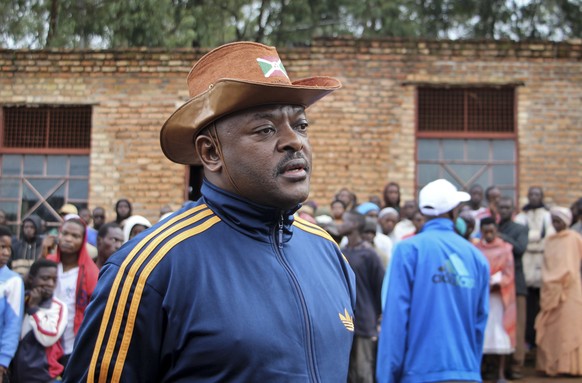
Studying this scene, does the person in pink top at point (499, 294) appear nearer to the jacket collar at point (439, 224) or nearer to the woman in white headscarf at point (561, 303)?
the woman in white headscarf at point (561, 303)

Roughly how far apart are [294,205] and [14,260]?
695 centimetres

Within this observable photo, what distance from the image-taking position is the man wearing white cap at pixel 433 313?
494 centimetres

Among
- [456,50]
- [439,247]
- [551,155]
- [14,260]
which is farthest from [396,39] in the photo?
[439,247]

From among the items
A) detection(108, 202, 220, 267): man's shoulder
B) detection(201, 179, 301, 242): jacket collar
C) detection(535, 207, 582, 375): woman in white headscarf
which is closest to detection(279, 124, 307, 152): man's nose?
detection(201, 179, 301, 242): jacket collar

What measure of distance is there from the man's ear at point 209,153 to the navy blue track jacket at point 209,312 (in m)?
0.08

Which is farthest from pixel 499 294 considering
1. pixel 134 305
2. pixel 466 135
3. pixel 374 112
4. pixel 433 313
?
pixel 134 305

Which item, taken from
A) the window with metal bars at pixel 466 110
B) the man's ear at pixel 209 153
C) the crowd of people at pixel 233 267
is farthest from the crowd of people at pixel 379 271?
the man's ear at pixel 209 153

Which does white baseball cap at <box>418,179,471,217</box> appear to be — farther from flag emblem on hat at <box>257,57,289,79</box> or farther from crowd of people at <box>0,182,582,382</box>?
flag emblem on hat at <box>257,57,289,79</box>

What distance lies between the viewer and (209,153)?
8.18 ft

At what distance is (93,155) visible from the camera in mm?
11781

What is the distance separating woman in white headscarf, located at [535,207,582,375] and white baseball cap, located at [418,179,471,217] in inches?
164

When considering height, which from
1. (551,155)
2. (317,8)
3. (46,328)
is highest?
(317,8)

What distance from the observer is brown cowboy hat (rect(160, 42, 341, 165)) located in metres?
2.35

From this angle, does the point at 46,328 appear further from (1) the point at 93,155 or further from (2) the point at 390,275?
(1) the point at 93,155
